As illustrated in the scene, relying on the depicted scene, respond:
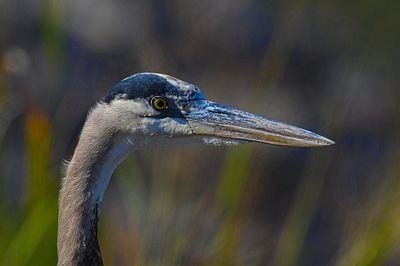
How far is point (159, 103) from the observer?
255 centimetres

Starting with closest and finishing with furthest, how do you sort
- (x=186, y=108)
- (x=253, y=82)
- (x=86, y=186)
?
(x=86, y=186) → (x=186, y=108) → (x=253, y=82)

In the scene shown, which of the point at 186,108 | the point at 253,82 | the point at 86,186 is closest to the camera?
the point at 86,186

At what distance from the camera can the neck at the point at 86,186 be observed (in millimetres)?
2469

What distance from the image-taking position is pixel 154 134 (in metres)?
2.55

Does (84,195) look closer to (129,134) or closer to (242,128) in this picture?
(129,134)

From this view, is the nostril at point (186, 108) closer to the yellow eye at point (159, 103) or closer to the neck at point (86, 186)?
the yellow eye at point (159, 103)

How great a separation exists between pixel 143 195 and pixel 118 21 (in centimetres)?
276

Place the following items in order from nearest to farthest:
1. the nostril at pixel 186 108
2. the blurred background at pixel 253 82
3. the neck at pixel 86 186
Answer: the neck at pixel 86 186, the nostril at pixel 186 108, the blurred background at pixel 253 82

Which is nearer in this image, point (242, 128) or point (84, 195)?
point (84, 195)

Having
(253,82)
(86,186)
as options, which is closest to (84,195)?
(86,186)

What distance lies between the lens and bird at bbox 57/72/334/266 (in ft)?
8.13

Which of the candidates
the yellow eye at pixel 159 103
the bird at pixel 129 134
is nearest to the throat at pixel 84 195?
the bird at pixel 129 134

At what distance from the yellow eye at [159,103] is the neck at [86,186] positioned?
11cm

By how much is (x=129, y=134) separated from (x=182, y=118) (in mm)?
148
